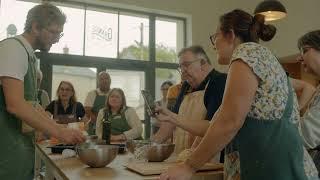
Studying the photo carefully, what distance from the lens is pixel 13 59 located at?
1523 mm

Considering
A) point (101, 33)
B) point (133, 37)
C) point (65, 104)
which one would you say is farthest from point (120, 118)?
point (133, 37)

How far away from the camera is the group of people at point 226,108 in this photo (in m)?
1.12

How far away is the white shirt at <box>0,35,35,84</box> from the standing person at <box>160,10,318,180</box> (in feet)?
2.71

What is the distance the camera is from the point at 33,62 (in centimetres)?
168

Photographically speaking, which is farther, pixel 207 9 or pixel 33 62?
pixel 207 9

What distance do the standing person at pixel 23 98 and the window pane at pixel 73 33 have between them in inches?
155

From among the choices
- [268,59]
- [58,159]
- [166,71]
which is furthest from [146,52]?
[268,59]

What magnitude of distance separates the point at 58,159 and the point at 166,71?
15.3ft

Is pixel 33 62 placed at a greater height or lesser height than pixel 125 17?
lesser

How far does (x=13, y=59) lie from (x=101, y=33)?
4.37 meters

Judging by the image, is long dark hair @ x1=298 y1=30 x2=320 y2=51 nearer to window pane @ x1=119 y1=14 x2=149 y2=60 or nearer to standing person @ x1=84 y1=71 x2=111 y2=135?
standing person @ x1=84 y1=71 x2=111 y2=135

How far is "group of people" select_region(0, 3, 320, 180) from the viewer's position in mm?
1121

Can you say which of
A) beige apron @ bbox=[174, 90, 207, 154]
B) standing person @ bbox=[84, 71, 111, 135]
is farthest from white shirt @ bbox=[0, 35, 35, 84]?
standing person @ bbox=[84, 71, 111, 135]

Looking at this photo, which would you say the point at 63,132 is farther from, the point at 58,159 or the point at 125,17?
the point at 125,17
